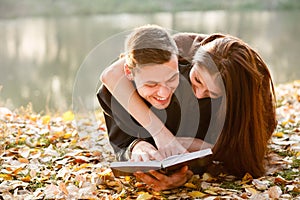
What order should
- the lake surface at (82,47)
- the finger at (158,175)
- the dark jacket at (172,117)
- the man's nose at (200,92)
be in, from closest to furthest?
the finger at (158,175)
the man's nose at (200,92)
the dark jacket at (172,117)
the lake surface at (82,47)

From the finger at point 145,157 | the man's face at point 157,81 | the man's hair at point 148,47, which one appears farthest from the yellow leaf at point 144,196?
the man's hair at point 148,47

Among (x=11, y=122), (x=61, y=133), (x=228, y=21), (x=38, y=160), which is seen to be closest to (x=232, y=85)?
(x=38, y=160)

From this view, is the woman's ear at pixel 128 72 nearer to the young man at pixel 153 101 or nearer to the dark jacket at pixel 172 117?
the young man at pixel 153 101

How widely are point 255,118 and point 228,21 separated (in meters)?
7.99

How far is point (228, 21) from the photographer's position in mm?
9953

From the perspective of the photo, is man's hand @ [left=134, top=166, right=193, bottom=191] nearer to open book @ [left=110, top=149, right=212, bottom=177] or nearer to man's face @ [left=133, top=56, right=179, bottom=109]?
open book @ [left=110, top=149, right=212, bottom=177]

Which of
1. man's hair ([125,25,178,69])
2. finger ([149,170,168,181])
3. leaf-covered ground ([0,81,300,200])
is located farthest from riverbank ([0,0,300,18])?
finger ([149,170,168,181])

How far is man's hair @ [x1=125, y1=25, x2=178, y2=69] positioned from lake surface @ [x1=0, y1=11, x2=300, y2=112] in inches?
7.7

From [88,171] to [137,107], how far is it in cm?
41

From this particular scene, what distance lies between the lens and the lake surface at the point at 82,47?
257 centimetres

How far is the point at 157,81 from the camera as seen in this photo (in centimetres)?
208

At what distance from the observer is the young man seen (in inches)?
81.6

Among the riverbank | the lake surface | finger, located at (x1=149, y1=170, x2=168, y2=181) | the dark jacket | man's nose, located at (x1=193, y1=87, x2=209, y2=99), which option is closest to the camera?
finger, located at (x1=149, y1=170, x2=168, y2=181)

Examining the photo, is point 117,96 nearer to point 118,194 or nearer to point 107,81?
point 107,81
